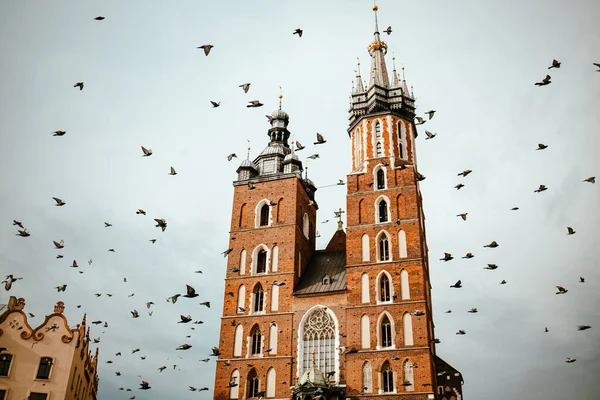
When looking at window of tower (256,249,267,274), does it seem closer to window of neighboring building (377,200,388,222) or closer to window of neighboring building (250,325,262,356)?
window of neighboring building (250,325,262,356)

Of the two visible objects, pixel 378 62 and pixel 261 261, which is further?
pixel 378 62

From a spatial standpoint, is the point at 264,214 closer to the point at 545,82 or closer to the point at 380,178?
the point at 380,178

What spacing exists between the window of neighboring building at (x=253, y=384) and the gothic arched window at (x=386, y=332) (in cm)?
829

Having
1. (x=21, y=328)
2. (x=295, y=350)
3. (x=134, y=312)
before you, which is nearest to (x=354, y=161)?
(x=295, y=350)

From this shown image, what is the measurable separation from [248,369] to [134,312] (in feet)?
36.1

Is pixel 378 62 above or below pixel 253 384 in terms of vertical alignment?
above

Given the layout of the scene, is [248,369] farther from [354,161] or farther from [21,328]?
[354,161]

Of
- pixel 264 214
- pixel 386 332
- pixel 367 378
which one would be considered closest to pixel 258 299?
pixel 264 214

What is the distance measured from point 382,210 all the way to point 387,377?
1147 centimetres

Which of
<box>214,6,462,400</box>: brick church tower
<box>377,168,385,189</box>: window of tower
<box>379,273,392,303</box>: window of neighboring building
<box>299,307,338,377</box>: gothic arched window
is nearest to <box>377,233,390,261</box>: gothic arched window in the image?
<box>214,6,462,400</box>: brick church tower

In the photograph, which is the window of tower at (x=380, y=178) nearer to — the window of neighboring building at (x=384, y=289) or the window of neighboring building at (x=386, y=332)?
the window of neighboring building at (x=384, y=289)

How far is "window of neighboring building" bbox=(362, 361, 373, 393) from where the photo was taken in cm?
3238

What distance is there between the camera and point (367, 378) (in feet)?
107

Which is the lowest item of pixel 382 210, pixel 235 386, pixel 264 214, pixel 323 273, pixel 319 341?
pixel 235 386
